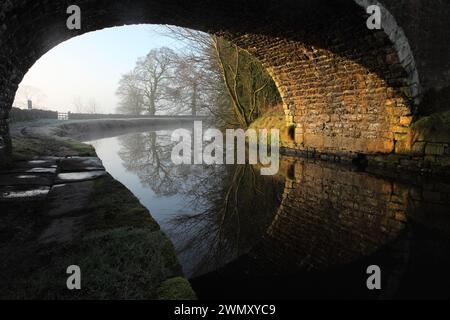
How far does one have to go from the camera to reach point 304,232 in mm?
3764

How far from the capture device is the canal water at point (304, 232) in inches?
100.0

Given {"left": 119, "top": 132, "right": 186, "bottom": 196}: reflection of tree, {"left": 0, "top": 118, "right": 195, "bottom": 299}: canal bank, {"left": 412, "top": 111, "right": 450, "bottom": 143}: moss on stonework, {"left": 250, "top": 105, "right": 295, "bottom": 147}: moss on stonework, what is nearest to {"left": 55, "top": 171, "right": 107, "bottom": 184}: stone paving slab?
{"left": 0, "top": 118, "right": 195, "bottom": 299}: canal bank

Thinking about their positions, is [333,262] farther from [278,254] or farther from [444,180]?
[444,180]

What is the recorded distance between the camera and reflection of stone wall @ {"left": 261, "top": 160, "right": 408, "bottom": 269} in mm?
3169

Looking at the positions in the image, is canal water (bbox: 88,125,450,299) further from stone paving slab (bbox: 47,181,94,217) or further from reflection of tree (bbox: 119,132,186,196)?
stone paving slab (bbox: 47,181,94,217)

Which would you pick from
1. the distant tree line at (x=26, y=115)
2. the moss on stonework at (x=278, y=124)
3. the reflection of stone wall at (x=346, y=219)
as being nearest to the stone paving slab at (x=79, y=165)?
the reflection of stone wall at (x=346, y=219)

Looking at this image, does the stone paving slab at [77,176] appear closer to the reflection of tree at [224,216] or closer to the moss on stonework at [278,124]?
the reflection of tree at [224,216]

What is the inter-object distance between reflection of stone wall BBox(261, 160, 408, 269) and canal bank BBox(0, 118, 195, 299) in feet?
4.64

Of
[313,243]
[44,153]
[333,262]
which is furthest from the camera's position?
[44,153]

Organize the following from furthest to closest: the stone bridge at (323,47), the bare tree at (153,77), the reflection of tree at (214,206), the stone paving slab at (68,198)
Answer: the bare tree at (153,77) < the stone bridge at (323,47) < the reflection of tree at (214,206) < the stone paving slab at (68,198)

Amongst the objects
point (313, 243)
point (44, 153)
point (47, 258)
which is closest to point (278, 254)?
point (313, 243)

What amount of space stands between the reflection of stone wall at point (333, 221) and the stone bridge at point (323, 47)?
2443mm

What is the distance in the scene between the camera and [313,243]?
3.42 metres
